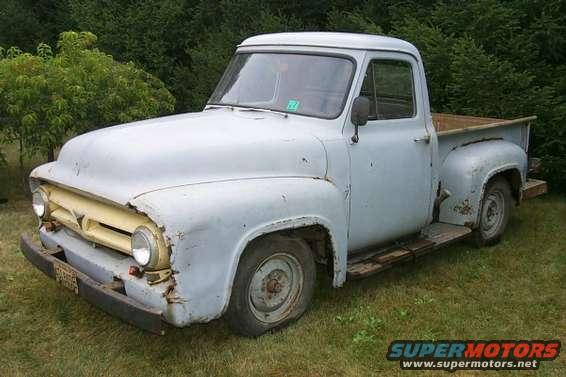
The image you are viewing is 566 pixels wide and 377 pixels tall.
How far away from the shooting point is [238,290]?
150 inches

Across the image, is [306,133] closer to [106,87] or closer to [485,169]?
[485,169]

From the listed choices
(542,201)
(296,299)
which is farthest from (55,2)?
(296,299)

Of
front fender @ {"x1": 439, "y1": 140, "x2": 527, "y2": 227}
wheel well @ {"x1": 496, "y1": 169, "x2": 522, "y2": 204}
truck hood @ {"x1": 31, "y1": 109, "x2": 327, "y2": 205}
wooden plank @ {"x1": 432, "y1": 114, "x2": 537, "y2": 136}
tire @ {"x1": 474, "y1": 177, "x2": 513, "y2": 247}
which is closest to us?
truck hood @ {"x1": 31, "y1": 109, "x2": 327, "y2": 205}

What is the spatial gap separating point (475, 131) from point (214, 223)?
3537 mm

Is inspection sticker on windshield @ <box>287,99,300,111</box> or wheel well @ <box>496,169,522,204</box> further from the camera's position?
wheel well @ <box>496,169,522,204</box>

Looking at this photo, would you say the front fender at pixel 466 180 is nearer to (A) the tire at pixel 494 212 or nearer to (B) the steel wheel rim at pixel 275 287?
(A) the tire at pixel 494 212

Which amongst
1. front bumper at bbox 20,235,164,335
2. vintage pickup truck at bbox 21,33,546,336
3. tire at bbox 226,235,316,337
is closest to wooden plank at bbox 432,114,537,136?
vintage pickup truck at bbox 21,33,546,336

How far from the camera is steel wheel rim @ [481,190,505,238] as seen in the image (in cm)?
618

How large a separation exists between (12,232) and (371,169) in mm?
4169

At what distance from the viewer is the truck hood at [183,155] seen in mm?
3686

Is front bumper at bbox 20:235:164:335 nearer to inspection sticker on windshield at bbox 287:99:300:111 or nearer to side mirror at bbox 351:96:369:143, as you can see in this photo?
inspection sticker on windshield at bbox 287:99:300:111

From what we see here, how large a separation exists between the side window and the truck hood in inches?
26.8

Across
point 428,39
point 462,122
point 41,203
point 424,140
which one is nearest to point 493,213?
point 462,122

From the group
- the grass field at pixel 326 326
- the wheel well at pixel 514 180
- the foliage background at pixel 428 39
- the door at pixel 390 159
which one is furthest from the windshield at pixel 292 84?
the foliage background at pixel 428 39
